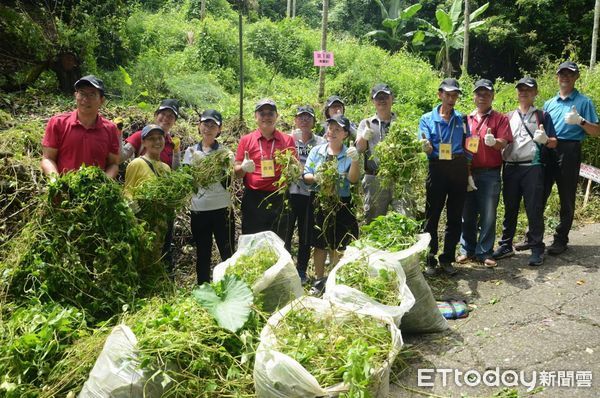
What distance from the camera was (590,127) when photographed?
4.88m

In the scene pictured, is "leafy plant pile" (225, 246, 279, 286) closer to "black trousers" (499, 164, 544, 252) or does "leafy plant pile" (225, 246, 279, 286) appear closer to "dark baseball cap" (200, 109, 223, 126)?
"dark baseball cap" (200, 109, 223, 126)

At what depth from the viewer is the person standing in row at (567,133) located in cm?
500

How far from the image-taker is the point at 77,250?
3264 mm

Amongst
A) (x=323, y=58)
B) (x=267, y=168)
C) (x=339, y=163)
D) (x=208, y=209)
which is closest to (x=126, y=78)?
(x=323, y=58)

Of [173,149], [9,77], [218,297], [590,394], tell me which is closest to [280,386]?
[218,297]

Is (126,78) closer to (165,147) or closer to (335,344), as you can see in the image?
(165,147)

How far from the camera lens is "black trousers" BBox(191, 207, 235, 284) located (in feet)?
14.7

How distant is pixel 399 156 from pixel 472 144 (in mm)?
918

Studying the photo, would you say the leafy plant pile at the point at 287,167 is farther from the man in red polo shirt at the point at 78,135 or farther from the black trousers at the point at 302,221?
the man in red polo shirt at the point at 78,135

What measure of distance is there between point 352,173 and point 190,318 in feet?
6.94

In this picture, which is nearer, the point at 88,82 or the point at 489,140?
the point at 88,82

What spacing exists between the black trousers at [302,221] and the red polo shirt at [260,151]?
29 cm

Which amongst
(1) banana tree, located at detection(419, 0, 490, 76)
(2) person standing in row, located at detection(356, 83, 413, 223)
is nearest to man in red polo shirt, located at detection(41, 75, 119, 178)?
(2) person standing in row, located at detection(356, 83, 413, 223)

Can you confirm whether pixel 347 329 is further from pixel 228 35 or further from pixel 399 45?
pixel 399 45
